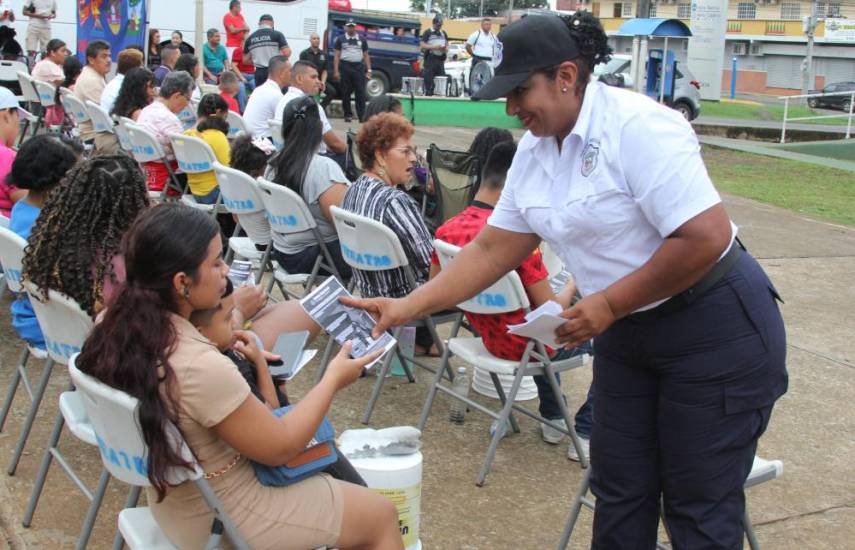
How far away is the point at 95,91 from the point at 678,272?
894 centimetres

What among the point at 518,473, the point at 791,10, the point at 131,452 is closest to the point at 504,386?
the point at 518,473

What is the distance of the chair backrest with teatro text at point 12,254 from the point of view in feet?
11.5

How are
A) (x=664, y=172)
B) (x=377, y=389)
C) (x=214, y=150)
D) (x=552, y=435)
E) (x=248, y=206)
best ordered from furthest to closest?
(x=214, y=150), (x=248, y=206), (x=377, y=389), (x=552, y=435), (x=664, y=172)

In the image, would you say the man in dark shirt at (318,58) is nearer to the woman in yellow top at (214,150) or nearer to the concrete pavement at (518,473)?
the woman in yellow top at (214,150)

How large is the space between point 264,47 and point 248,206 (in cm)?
1048

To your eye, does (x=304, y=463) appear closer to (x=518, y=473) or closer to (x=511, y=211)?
(x=511, y=211)

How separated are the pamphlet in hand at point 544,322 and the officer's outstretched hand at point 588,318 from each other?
2cm

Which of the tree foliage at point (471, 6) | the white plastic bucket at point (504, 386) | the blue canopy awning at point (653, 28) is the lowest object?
the white plastic bucket at point (504, 386)

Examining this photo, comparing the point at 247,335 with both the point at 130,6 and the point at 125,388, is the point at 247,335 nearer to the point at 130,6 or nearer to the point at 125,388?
the point at 125,388

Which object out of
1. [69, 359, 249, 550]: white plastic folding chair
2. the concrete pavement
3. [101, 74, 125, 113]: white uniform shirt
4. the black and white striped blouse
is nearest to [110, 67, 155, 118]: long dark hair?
[101, 74, 125, 113]: white uniform shirt

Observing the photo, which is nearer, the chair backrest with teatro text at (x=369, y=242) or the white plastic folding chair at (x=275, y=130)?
the chair backrest with teatro text at (x=369, y=242)

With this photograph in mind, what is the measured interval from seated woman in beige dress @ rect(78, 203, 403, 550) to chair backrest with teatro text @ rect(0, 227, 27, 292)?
1.33 meters

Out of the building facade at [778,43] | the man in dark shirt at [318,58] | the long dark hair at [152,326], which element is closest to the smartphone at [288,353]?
the long dark hair at [152,326]

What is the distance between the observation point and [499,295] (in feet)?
12.3
